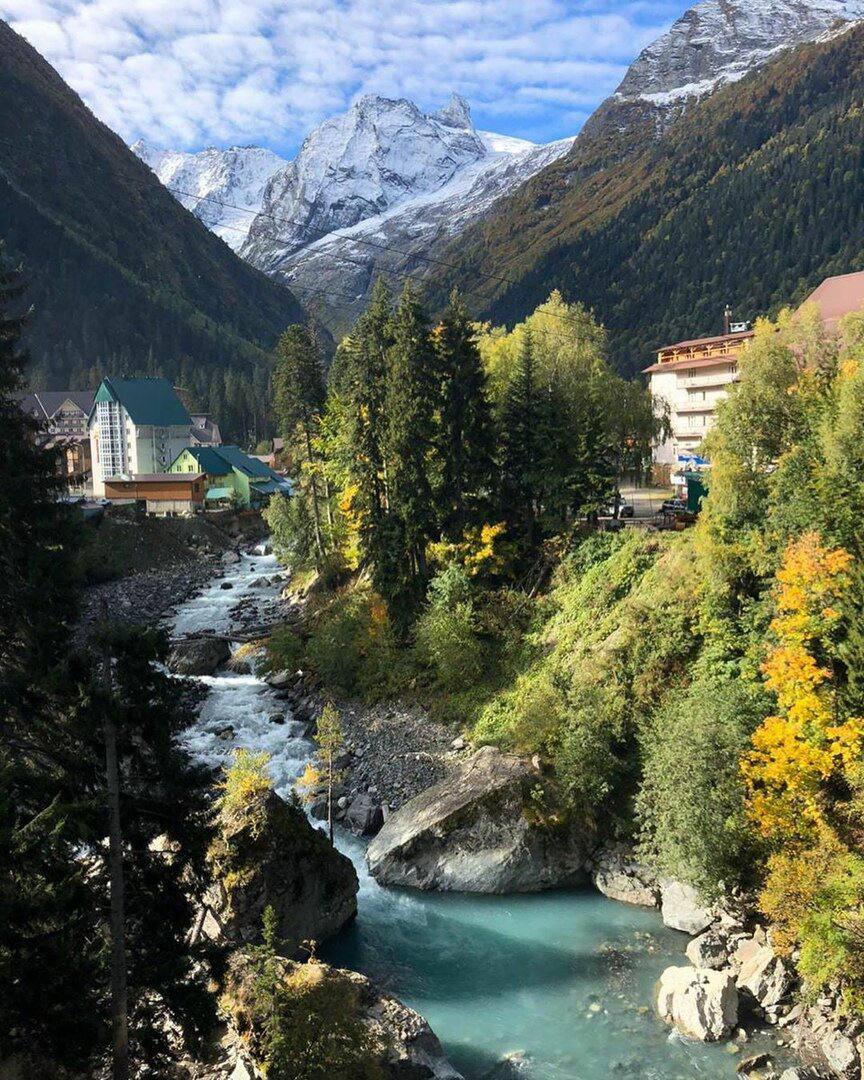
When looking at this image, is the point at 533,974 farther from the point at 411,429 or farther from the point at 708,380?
the point at 708,380

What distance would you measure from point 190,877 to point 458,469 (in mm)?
25322

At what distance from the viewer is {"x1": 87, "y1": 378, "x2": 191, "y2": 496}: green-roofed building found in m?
92.4

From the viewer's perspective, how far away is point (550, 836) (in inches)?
915

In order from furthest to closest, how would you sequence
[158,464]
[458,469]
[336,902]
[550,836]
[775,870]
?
[158,464] → [458,469] → [550,836] → [336,902] → [775,870]

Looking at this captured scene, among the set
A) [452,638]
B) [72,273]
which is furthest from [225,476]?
[72,273]

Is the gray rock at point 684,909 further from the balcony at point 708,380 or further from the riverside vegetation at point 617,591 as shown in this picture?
the balcony at point 708,380

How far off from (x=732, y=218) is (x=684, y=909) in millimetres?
153659

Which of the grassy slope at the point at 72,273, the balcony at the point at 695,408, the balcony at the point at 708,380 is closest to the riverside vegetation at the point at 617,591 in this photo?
the balcony at the point at 708,380

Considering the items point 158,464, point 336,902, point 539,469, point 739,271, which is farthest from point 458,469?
point 739,271

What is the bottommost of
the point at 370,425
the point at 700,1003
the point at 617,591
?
the point at 700,1003

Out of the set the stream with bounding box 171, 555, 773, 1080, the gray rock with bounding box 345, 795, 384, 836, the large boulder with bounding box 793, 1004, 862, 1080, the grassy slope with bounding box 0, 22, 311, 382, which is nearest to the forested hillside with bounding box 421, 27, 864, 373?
the grassy slope with bounding box 0, 22, 311, 382

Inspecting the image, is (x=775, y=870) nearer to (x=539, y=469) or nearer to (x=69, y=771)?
(x=69, y=771)

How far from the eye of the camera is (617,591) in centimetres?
3133

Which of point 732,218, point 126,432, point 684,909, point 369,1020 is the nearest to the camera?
point 369,1020
